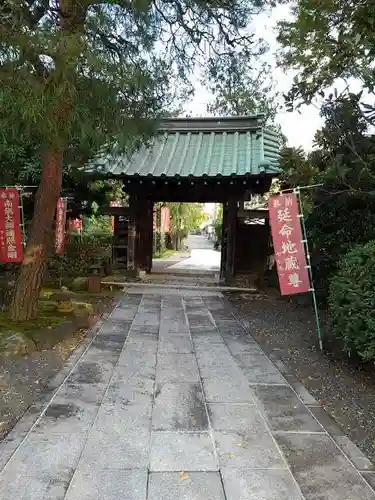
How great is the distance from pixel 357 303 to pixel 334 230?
3.57 m

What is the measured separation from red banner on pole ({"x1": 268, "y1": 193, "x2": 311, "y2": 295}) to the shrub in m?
1.23

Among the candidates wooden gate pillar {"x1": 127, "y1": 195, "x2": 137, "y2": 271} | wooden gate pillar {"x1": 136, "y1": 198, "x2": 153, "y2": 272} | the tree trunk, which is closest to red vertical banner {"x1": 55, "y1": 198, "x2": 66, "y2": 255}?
wooden gate pillar {"x1": 127, "y1": 195, "x2": 137, "y2": 271}

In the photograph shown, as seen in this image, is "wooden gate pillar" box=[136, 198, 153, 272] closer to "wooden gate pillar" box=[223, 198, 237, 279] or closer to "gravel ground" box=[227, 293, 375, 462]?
"wooden gate pillar" box=[223, 198, 237, 279]

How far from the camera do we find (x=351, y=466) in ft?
9.72

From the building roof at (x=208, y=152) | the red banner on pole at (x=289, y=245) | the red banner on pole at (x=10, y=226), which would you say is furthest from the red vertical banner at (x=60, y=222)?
the red banner on pole at (x=289, y=245)

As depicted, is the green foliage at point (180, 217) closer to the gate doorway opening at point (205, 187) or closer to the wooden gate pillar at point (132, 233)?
the gate doorway opening at point (205, 187)

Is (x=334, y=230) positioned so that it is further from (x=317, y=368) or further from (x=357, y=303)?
(x=357, y=303)

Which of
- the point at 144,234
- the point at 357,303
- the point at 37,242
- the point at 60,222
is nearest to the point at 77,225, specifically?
the point at 144,234

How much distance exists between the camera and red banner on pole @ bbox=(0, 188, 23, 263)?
764 cm

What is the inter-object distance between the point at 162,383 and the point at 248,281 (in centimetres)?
701

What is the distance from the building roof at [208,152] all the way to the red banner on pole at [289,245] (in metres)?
3.43

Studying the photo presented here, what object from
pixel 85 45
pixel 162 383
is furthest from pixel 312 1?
pixel 162 383

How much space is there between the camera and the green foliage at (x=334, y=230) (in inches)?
281

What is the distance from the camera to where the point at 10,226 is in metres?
7.72
